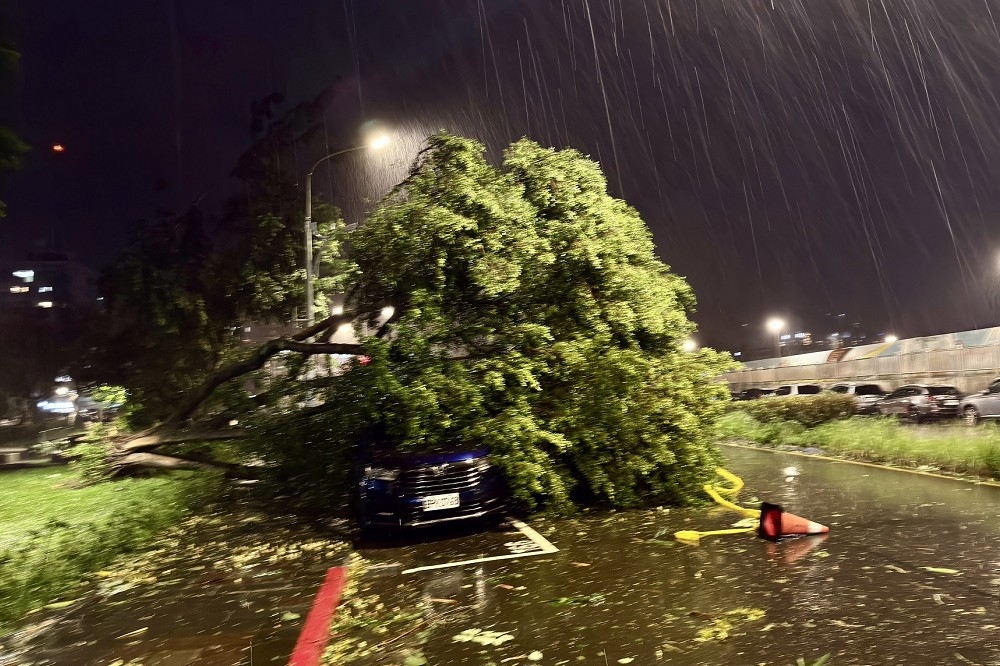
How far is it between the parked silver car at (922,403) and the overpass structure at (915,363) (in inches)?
128

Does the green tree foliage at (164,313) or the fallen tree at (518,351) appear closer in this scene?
the fallen tree at (518,351)

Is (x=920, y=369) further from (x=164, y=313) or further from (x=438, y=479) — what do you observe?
(x=164, y=313)

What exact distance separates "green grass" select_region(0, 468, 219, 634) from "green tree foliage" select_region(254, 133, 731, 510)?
1955mm

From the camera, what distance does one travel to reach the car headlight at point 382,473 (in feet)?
24.8

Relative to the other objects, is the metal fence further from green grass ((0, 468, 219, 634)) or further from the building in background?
the building in background

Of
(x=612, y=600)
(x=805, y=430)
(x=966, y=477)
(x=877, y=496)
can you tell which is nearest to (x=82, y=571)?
(x=612, y=600)

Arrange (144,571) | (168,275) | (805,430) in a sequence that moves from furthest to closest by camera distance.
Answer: (168,275) → (805,430) → (144,571)

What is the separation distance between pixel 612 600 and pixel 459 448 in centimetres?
336

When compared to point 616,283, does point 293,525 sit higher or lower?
lower

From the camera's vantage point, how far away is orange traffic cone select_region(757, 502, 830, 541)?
6.75 meters

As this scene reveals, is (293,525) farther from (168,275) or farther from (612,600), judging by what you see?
(168,275)

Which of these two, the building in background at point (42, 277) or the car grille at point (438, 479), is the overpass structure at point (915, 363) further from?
the building in background at point (42, 277)

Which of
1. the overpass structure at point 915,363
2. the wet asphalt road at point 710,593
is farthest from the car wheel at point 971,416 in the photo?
the wet asphalt road at point 710,593

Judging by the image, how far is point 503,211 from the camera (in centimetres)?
959
